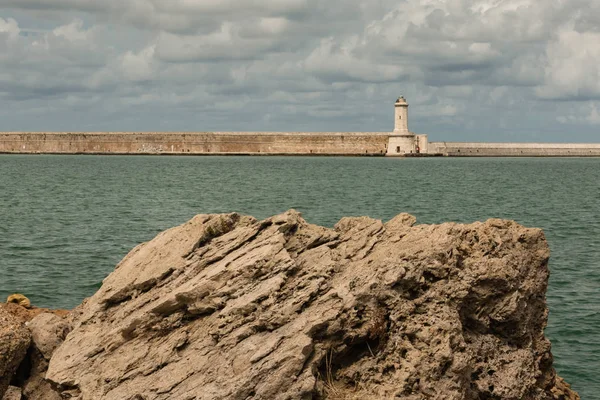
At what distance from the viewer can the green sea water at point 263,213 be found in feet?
40.2

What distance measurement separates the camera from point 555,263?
51.3 ft

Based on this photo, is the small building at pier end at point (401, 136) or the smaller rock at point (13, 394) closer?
the smaller rock at point (13, 394)

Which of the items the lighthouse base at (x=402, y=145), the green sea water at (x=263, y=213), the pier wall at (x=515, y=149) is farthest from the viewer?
the pier wall at (x=515, y=149)

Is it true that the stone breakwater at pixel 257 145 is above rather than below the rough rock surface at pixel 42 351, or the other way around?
above

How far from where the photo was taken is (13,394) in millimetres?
7137

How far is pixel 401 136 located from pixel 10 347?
76523 mm

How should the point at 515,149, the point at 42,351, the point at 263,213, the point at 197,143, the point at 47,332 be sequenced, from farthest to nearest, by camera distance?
the point at 515,149
the point at 197,143
the point at 263,213
the point at 47,332
the point at 42,351

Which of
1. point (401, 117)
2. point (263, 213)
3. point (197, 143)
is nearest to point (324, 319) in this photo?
point (263, 213)

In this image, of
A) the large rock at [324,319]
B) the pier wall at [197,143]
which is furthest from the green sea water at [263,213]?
the pier wall at [197,143]

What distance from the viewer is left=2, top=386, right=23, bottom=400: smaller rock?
23.2ft

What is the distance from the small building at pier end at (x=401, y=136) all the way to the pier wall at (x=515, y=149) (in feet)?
24.2

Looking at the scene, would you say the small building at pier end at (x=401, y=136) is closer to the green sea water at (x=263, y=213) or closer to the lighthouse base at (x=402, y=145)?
the lighthouse base at (x=402, y=145)

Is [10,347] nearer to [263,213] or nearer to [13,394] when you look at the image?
[13,394]

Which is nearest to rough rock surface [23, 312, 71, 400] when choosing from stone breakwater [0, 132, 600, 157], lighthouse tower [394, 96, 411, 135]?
lighthouse tower [394, 96, 411, 135]
